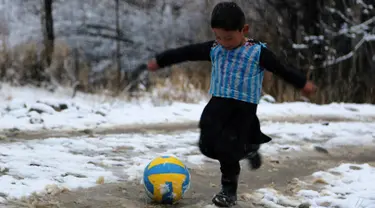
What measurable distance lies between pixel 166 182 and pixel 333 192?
152 cm

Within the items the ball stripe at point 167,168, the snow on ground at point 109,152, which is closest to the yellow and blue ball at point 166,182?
the ball stripe at point 167,168

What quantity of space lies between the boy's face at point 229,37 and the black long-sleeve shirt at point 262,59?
18cm

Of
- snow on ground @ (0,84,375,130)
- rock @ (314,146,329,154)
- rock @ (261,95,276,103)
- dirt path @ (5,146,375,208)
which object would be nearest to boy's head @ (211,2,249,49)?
dirt path @ (5,146,375,208)

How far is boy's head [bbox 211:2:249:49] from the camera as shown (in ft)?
11.7

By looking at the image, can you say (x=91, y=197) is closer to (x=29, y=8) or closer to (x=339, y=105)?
(x=339, y=105)

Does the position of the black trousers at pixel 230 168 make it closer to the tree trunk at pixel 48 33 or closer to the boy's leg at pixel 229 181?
the boy's leg at pixel 229 181

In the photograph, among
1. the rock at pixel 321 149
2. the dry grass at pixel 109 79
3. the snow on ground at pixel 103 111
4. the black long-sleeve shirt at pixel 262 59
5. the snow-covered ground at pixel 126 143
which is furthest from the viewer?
the dry grass at pixel 109 79

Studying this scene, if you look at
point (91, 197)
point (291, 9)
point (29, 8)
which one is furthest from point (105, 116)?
point (291, 9)

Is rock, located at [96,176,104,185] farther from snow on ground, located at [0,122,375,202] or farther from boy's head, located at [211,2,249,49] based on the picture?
boy's head, located at [211,2,249,49]

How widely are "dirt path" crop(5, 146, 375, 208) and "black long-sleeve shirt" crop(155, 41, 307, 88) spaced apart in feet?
3.28

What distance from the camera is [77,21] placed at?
16672 mm

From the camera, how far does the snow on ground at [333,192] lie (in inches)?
157

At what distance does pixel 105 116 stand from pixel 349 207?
6152mm

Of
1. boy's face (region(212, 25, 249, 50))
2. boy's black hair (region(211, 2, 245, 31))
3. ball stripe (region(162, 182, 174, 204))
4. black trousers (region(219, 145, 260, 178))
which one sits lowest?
ball stripe (region(162, 182, 174, 204))
